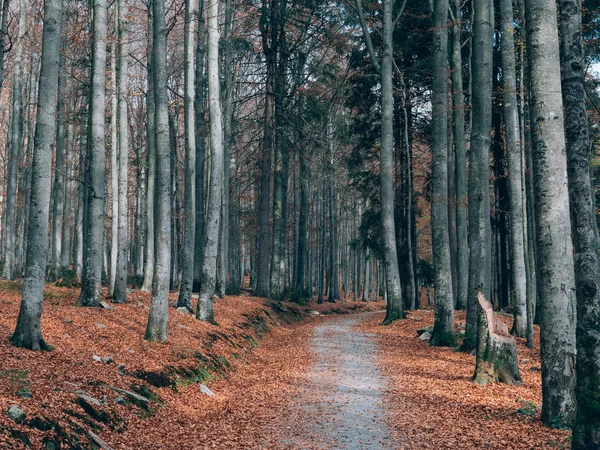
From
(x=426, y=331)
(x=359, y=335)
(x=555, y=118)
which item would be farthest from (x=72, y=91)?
(x=555, y=118)

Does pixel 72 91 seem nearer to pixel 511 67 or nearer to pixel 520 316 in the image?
pixel 511 67

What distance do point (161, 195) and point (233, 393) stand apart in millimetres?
4290

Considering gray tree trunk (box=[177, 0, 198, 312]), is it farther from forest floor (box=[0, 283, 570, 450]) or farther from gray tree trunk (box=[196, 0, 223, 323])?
forest floor (box=[0, 283, 570, 450])

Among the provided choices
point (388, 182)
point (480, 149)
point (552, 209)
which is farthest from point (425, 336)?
point (552, 209)

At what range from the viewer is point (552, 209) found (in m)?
6.77

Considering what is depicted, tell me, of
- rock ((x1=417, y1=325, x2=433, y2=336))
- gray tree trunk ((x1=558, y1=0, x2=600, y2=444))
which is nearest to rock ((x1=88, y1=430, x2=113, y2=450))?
gray tree trunk ((x1=558, y1=0, x2=600, y2=444))

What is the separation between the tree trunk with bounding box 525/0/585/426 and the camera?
678 cm

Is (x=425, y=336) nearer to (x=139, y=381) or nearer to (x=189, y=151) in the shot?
(x=189, y=151)

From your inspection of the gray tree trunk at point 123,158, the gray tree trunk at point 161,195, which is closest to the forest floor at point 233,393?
the gray tree trunk at point 161,195

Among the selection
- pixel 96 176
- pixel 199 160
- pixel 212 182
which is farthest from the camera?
pixel 199 160

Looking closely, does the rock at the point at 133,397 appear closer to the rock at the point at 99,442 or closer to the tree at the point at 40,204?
the rock at the point at 99,442

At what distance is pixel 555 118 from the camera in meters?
6.80

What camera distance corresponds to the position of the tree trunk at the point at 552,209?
6781 mm

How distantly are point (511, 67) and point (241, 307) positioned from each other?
1149 centimetres
